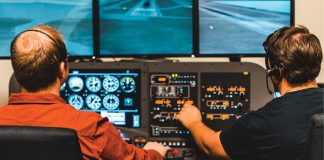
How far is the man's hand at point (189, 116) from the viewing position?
2158 mm

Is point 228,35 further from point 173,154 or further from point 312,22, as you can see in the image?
point 173,154

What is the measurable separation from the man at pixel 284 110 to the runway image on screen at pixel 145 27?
2.56 ft

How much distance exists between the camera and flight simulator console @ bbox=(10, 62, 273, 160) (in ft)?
7.27

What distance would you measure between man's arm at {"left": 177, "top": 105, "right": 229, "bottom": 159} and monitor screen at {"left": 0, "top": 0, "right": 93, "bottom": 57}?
0.77 metres

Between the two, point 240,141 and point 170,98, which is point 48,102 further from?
point 170,98

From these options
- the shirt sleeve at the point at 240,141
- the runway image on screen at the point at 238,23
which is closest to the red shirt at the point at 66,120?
the shirt sleeve at the point at 240,141

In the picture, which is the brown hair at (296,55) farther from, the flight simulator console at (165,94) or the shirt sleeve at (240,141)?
the flight simulator console at (165,94)

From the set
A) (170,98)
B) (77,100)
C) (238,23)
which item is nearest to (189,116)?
(170,98)

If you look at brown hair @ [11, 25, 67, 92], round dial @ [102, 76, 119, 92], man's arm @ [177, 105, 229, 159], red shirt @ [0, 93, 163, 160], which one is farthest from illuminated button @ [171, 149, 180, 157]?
brown hair @ [11, 25, 67, 92]

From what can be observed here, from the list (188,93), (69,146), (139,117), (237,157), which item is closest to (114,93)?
(139,117)

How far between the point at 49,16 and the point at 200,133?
1110 mm

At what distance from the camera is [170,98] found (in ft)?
7.32

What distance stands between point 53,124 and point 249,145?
717 mm

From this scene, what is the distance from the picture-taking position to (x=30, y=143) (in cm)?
133
